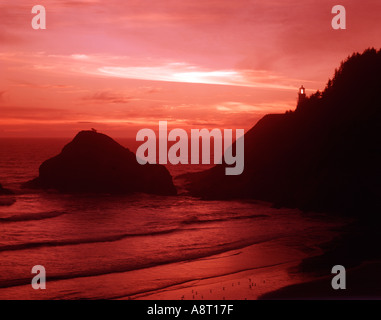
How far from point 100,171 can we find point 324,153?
23401 mm

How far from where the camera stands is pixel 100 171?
2077 inches

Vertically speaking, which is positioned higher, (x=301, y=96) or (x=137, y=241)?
(x=301, y=96)

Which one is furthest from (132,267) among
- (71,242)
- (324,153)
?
(324,153)

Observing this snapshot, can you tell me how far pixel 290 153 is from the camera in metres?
47.4

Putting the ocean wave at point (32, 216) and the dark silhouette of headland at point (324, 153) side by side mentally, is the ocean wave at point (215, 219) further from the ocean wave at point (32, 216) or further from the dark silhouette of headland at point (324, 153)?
the ocean wave at point (32, 216)

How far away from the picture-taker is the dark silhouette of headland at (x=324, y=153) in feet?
126

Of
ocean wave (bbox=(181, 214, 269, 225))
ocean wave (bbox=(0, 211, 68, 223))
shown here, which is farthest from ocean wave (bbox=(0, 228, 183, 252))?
ocean wave (bbox=(0, 211, 68, 223))

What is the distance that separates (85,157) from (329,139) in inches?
964

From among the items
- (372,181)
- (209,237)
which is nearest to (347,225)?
(372,181)

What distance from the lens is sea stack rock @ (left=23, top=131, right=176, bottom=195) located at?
170 ft

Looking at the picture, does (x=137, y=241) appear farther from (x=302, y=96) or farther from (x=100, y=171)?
(x=302, y=96)

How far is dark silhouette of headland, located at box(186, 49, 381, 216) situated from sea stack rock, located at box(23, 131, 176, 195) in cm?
477

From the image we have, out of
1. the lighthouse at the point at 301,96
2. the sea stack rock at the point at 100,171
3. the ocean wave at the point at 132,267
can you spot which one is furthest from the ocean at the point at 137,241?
the lighthouse at the point at 301,96
